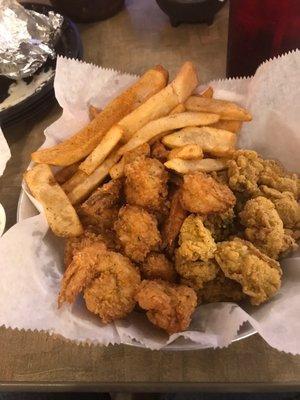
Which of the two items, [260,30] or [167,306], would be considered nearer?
[167,306]

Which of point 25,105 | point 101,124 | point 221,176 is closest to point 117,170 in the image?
point 101,124

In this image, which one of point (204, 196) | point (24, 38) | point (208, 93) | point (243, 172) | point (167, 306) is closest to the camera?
point (167, 306)

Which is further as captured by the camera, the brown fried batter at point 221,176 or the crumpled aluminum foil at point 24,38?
the crumpled aluminum foil at point 24,38

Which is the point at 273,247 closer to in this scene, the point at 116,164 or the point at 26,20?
the point at 116,164

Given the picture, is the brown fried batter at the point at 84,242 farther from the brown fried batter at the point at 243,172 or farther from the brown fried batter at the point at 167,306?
the brown fried batter at the point at 243,172

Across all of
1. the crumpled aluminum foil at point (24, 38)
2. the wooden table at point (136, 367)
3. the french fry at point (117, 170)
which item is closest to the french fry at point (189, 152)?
the french fry at point (117, 170)

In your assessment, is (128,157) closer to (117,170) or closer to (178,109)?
(117,170)

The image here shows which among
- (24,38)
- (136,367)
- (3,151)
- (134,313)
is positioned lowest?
(136,367)

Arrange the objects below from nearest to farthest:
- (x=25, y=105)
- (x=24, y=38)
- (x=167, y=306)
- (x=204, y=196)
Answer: (x=167, y=306) < (x=204, y=196) < (x=25, y=105) < (x=24, y=38)
